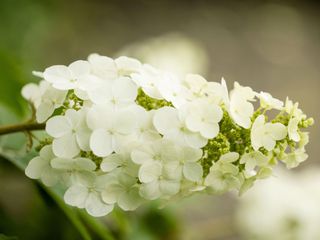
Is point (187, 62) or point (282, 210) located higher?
point (187, 62)

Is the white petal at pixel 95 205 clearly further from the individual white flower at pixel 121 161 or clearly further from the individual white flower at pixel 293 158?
the individual white flower at pixel 293 158

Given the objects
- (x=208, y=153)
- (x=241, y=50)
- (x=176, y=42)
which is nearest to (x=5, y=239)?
(x=208, y=153)

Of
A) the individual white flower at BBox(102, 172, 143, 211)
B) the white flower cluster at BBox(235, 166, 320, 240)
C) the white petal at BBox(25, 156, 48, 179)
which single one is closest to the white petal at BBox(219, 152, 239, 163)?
the individual white flower at BBox(102, 172, 143, 211)

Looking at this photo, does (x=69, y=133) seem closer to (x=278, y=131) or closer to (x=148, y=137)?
(x=148, y=137)

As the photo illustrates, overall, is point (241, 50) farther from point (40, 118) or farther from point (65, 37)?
point (40, 118)

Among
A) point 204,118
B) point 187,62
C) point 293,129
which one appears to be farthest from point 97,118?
point 187,62

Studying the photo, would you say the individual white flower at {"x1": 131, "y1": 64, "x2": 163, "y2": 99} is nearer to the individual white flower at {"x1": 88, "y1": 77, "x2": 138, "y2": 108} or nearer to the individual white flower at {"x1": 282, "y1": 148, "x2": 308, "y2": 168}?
the individual white flower at {"x1": 88, "y1": 77, "x2": 138, "y2": 108}
